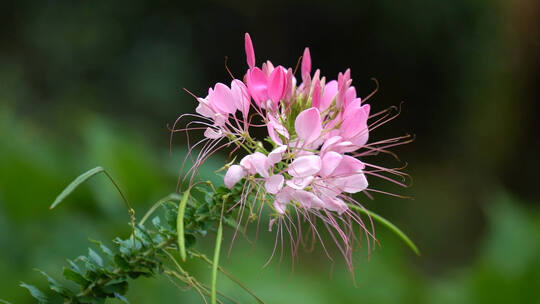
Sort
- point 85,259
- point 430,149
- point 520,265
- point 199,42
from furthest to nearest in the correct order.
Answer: point 430,149
point 199,42
point 520,265
point 85,259

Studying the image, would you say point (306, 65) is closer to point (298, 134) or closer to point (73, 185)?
point (298, 134)

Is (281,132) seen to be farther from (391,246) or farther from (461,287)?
(391,246)

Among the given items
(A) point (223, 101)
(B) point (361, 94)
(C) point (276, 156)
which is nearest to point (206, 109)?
(A) point (223, 101)

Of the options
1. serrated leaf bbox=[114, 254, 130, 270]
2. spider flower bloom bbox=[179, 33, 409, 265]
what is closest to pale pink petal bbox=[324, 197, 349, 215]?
spider flower bloom bbox=[179, 33, 409, 265]

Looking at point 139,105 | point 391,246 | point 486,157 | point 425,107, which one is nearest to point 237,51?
point 139,105

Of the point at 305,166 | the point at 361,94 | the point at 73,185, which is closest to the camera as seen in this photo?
the point at 73,185

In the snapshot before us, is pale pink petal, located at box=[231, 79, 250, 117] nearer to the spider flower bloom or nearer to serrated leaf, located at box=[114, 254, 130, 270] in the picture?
the spider flower bloom

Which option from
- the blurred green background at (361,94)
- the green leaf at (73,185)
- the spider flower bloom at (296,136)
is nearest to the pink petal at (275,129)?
the spider flower bloom at (296,136)

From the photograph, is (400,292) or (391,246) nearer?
(400,292)
